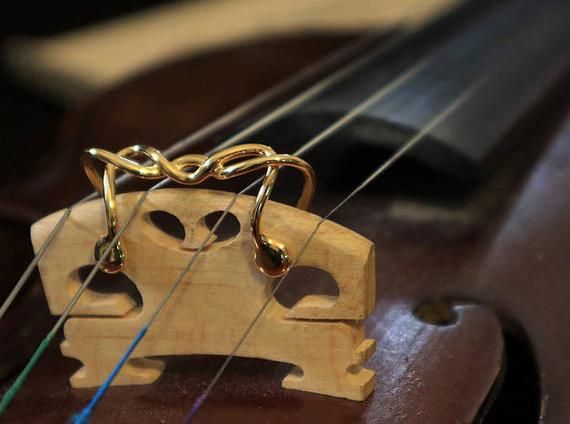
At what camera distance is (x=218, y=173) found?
0.46 metres

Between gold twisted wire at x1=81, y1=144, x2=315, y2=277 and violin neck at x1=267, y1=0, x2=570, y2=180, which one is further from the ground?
gold twisted wire at x1=81, y1=144, x2=315, y2=277

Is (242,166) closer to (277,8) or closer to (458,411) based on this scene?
(458,411)

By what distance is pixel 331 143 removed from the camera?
0.69 m

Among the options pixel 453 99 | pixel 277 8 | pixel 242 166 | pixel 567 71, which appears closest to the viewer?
pixel 242 166

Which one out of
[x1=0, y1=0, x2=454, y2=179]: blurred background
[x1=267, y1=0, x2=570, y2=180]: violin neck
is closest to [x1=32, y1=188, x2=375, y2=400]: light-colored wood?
[x1=267, y1=0, x2=570, y2=180]: violin neck

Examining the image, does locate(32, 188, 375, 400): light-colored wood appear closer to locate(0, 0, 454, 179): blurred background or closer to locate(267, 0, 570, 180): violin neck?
locate(267, 0, 570, 180): violin neck

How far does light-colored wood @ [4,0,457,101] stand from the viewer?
142cm

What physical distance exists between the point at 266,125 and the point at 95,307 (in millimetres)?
256

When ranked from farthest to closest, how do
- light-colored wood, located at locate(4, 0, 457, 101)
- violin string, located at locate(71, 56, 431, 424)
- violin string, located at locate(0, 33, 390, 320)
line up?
light-colored wood, located at locate(4, 0, 457, 101), violin string, located at locate(0, 33, 390, 320), violin string, located at locate(71, 56, 431, 424)

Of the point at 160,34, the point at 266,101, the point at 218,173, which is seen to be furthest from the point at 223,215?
the point at 160,34

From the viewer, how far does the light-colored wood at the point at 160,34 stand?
56.0 inches

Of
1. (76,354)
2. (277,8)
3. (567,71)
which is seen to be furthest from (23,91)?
(76,354)

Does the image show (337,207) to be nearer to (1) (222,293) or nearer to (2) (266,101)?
(1) (222,293)

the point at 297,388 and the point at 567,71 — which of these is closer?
the point at 297,388
